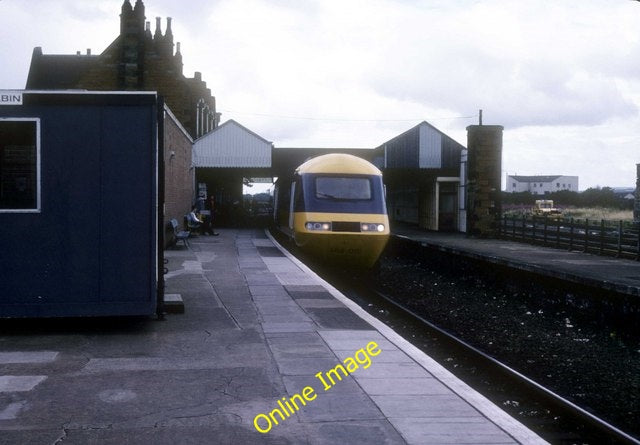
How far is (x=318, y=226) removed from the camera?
56.2 ft

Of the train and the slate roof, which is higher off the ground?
the slate roof

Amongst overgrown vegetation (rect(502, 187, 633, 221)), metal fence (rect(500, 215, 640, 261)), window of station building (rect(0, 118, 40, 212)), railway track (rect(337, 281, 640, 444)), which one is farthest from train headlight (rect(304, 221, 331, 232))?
overgrown vegetation (rect(502, 187, 633, 221))

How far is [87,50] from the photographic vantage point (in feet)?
226

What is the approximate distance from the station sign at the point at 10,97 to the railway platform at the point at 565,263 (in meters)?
9.25

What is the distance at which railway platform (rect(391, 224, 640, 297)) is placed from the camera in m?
12.9

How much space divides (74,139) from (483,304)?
955 cm

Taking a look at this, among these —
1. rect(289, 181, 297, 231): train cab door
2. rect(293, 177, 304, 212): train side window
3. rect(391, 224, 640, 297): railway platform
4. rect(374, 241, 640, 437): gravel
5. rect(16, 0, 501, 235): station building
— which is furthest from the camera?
rect(16, 0, 501, 235): station building

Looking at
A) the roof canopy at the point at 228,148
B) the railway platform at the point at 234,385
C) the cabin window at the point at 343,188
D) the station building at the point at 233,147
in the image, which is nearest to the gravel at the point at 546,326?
the railway platform at the point at 234,385

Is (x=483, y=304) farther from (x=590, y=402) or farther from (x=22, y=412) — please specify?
(x=22, y=412)

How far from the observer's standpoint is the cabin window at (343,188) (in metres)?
17.7

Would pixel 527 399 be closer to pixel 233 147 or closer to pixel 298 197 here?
pixel 298 197

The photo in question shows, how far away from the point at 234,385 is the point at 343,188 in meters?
11.8

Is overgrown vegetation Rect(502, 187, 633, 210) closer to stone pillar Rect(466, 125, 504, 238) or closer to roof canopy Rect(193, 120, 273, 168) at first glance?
roof canopy Rect(193, 120, 273, 168)

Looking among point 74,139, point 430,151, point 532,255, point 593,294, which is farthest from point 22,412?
point 430,151
